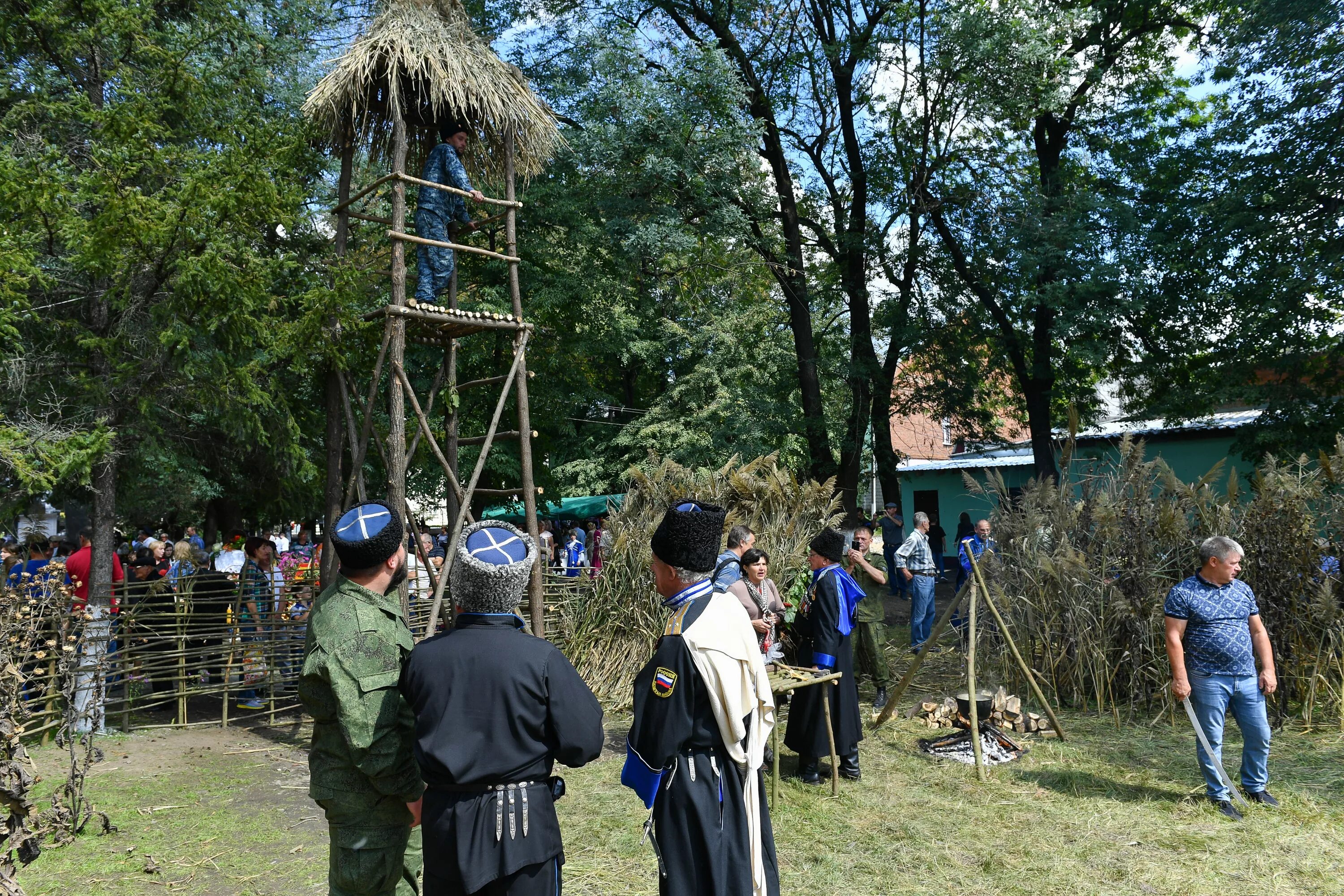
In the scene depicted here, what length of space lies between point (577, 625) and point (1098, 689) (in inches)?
211

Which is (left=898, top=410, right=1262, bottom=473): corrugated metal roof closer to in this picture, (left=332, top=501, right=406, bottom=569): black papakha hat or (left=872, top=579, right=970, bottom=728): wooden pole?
(left=872, top=579, right=970, bottom=728): wooden pole

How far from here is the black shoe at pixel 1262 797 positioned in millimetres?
6273

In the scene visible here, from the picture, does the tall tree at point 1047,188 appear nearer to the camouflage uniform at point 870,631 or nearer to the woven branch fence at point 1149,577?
the woven branch fence at point 1149,577

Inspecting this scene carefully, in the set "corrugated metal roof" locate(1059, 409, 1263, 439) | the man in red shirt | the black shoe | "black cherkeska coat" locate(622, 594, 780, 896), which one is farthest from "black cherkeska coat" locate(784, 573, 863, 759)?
"corrugated metal roof" locate(1059, 409, 1263, 439)

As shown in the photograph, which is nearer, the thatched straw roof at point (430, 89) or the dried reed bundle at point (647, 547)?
the thatched straw roof at point (430, 89)

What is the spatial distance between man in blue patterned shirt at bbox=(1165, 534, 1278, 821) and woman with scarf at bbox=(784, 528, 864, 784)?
221 centimetres

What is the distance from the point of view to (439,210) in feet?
26.3

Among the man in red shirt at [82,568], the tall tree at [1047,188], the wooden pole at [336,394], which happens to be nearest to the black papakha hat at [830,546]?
the wooden pole at [336,394]

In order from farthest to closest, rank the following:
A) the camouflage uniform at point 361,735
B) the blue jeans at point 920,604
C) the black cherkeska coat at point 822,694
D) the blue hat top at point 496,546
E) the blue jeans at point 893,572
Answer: the blue jeans at point 893,572 < the blue jeans at point 920,604 < the black cherkeska coat at point 822,694 < the camouflage uniform at point 361,735 < the blue hat top at point 496,546

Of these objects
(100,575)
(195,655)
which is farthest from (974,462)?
(100,575)

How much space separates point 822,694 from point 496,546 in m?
4.38

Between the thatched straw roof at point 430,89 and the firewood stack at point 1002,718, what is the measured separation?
6.60m

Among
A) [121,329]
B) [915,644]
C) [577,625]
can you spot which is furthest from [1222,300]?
[121,329]

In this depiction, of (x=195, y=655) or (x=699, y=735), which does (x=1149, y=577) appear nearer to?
(x=699, y=735)
